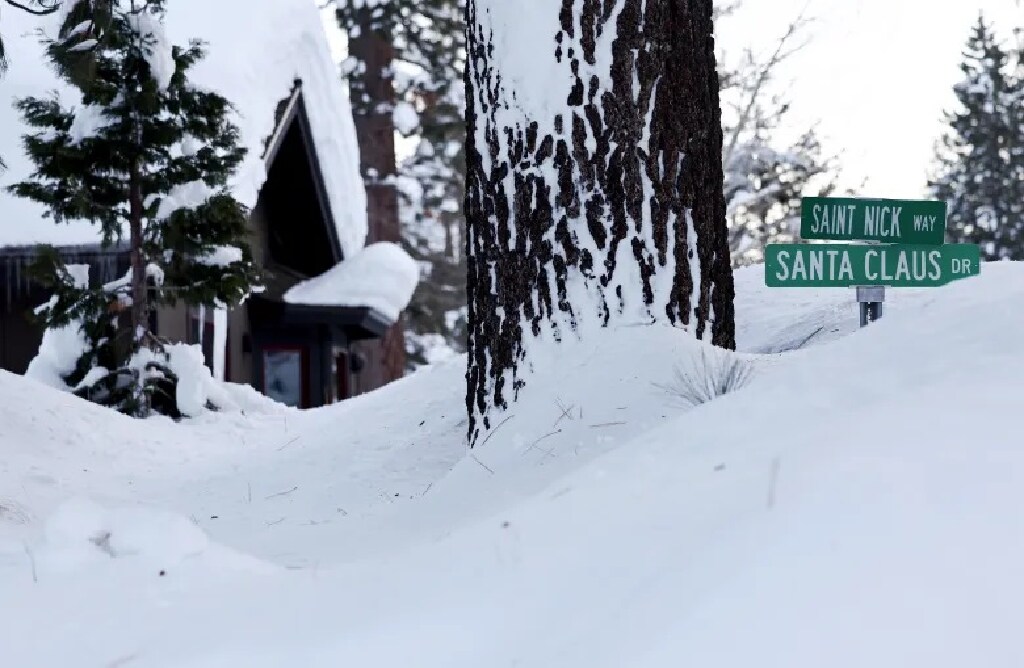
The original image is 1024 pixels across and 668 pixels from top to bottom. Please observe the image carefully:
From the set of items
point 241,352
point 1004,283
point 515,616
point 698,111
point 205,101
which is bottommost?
point 241,352

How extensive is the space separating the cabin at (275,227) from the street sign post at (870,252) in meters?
8.22

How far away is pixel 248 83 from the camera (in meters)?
14.7

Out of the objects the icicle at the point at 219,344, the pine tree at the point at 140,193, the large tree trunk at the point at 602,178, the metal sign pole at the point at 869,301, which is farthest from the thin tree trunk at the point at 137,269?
the metal sign pole at the point at 869,301

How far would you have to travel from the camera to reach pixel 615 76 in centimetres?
412

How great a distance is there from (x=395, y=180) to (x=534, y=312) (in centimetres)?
1984

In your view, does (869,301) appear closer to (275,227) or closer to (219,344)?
(219,344)

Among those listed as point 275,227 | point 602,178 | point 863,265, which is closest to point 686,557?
point 602,178

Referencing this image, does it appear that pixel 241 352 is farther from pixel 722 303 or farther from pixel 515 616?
pixel 515 616

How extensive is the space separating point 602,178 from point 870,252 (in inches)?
51.7

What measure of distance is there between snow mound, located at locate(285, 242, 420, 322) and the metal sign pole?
546 inches

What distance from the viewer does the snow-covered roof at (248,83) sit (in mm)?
12625

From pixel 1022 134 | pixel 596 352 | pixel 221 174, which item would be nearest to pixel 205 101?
pixel 221 174

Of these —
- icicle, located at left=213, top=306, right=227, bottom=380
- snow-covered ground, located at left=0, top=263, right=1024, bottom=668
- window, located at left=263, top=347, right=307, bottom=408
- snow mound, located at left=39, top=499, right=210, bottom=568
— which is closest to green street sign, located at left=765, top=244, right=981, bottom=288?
snow-covered ground, located at left=0, top=263, right=1024, bottom=668

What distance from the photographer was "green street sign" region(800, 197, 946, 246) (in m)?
4.55
